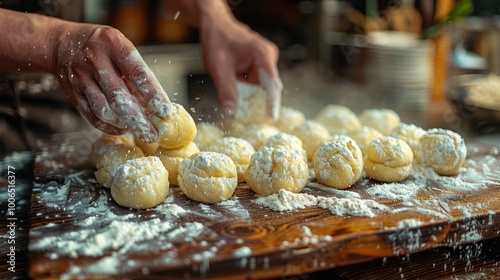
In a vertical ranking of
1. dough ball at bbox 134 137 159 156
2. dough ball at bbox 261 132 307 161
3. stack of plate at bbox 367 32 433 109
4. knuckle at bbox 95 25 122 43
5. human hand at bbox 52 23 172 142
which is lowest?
stack of plate at bbox 367 32 433 109

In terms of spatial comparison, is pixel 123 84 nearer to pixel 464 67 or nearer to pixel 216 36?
pixel 216 36

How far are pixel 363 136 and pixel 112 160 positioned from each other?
3.10 feet

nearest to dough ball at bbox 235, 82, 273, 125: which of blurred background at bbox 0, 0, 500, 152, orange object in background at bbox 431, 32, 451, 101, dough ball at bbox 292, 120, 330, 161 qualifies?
blurred background at bbox 0, 0, 500, 152

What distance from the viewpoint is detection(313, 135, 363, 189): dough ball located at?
172 centimetres

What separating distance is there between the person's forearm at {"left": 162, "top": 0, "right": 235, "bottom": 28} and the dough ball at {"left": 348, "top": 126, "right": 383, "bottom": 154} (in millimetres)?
926

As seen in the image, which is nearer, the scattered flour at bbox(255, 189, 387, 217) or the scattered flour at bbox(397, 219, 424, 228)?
the scattered flour at bbox(397, 219, 424, 228)

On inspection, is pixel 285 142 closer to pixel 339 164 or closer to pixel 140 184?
pixel 339 164

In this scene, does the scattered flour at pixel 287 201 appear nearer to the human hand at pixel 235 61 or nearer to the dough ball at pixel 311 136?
the dough ball at pixel 311 136

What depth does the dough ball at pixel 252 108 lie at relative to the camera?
90.3 inches

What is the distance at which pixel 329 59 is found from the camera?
14.1 feet

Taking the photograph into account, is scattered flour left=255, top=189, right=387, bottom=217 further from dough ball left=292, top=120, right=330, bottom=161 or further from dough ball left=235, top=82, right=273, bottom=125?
dough ball left=235, top=82, right=273, bottom=125

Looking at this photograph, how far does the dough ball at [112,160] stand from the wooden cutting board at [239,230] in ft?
0.14

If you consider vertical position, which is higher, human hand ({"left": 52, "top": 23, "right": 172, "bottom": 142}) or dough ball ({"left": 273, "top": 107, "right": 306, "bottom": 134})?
human hand ({"left": 52, "top": 23, "right": 172, "bottom": 142})

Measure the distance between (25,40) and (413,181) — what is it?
1394mm
